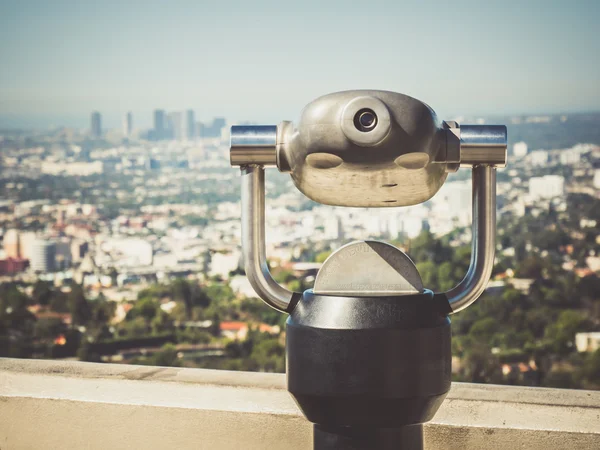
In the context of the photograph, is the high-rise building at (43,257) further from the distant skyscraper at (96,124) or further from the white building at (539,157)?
the white building at (539,157)

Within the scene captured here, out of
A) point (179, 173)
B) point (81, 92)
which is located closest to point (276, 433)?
point (179, 173)

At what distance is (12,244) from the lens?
2338 centimetres

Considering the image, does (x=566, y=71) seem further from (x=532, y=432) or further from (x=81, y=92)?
(x=532, y=432)

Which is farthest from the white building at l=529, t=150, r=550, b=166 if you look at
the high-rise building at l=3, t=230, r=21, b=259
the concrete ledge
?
the concrete ledge

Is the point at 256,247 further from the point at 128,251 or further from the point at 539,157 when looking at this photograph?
the point at 128,251

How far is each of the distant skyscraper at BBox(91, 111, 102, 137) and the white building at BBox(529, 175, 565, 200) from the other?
15.7 meters

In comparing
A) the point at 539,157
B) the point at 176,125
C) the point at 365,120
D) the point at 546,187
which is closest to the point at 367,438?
the point at 365,120

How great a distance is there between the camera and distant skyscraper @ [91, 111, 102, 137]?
99.2 feet

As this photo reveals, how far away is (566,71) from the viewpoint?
30281 millimetres

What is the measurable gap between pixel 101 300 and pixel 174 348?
429 cm

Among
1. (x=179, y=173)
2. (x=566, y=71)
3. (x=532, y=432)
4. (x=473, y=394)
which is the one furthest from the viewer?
(x=566, y=71)

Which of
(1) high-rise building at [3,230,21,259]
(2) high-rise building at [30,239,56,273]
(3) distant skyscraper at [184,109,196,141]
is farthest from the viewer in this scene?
(3) distant skyscraper at [184,109,196,141]

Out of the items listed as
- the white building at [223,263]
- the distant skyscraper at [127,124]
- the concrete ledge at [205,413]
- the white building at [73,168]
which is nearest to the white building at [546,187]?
the white building at [223,263]

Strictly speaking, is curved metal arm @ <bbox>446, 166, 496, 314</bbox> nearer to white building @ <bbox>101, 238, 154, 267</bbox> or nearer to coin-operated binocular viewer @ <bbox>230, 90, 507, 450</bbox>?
coin-operated binocular viewer @ <bbox>230, 90, 507, 450</bbox>
